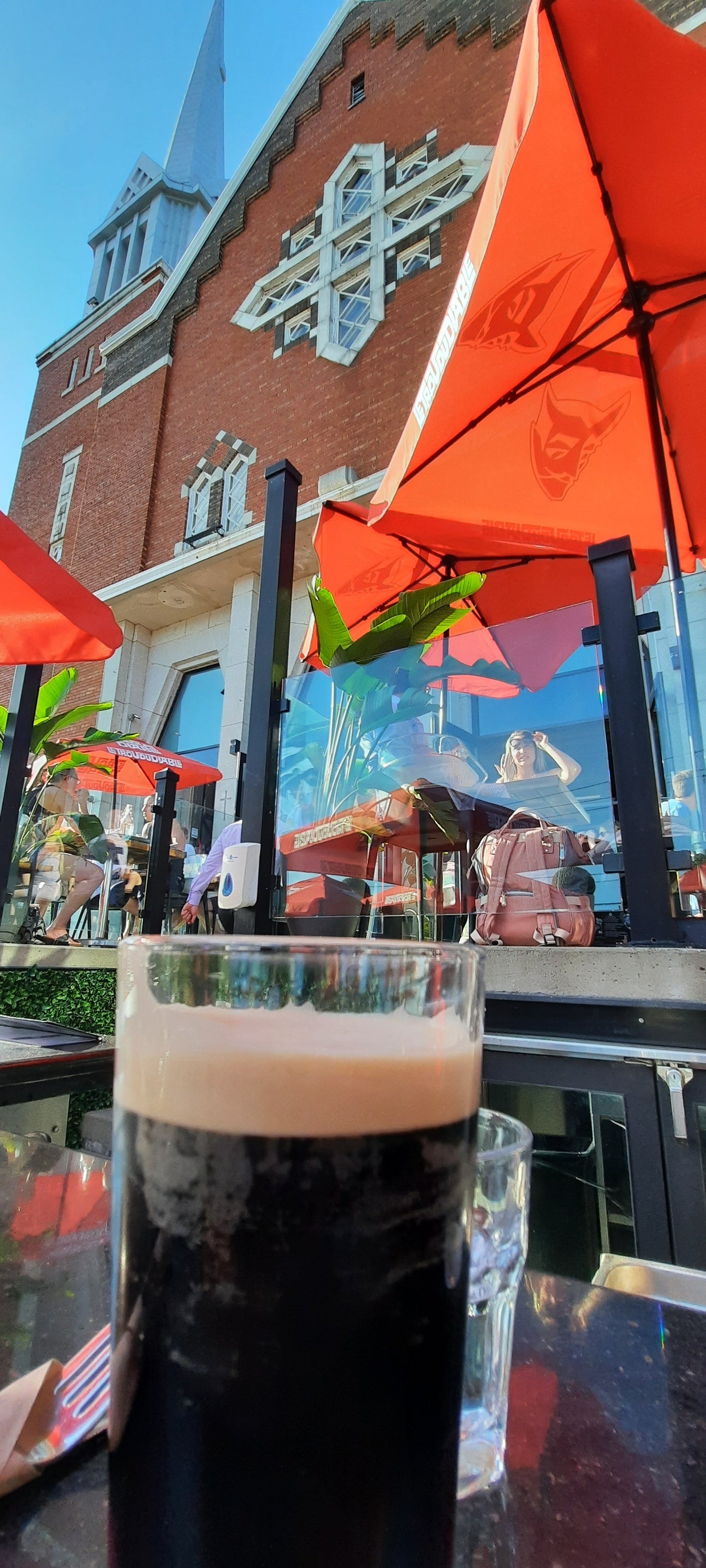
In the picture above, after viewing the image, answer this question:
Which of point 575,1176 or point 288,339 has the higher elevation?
point 288,339

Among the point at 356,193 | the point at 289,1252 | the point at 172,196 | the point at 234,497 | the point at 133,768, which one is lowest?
the point at 289,1252

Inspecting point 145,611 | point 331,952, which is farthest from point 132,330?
point 331,952

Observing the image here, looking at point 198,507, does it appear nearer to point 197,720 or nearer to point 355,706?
point 197,720

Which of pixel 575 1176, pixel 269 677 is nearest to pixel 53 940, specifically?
pixel 269 677

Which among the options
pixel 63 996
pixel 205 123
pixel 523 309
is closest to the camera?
pixel 523 309

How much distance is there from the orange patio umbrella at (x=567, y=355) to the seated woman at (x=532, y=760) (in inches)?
17.5

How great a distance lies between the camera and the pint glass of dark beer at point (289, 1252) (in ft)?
0.87

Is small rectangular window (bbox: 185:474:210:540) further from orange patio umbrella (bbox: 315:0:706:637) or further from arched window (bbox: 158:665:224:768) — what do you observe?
orange patio umbrella (bbox: 315:0:706:637)

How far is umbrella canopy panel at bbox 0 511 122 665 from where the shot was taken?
3.49 m

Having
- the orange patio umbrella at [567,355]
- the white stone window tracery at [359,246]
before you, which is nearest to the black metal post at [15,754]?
the orange patio umbrella at [567,355]

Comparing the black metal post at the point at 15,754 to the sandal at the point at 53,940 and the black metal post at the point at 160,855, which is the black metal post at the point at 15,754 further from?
the black metal post at the point at 160,855

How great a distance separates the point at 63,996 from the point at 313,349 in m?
9.44

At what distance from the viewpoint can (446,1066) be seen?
0.34m

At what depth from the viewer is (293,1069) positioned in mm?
316
